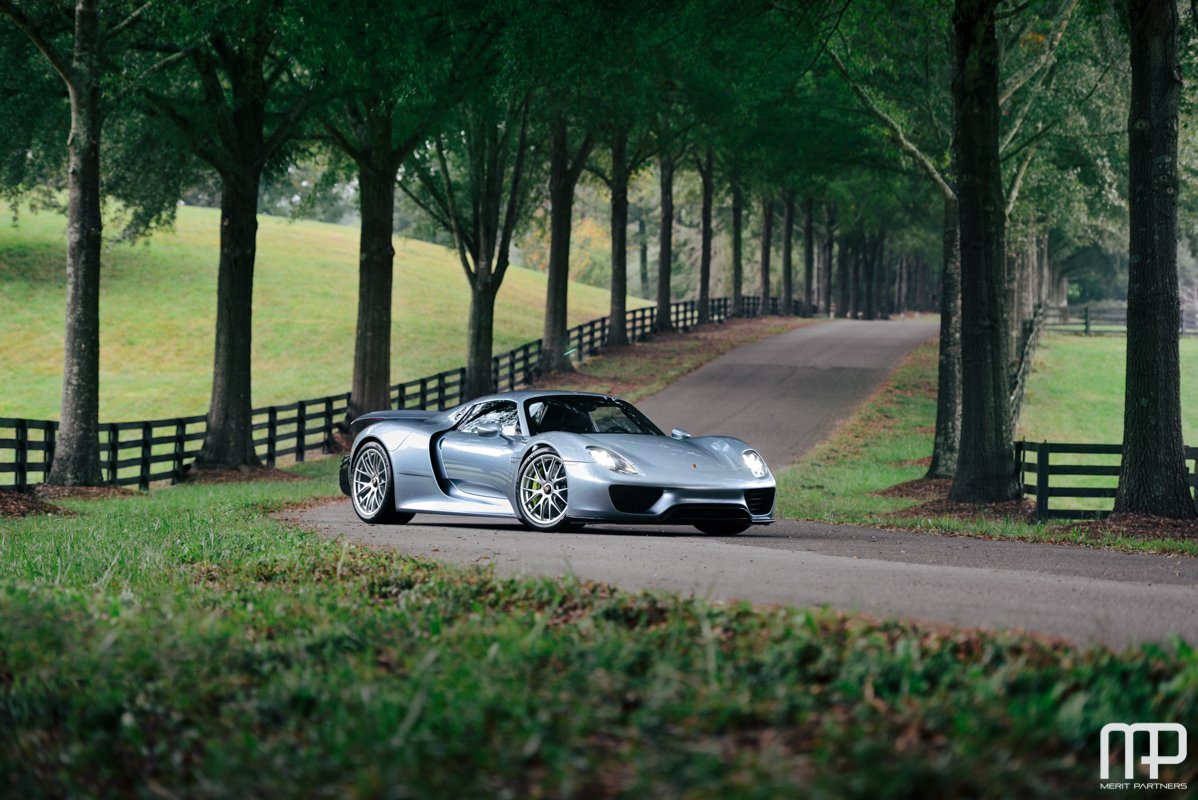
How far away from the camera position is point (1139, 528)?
1525 cm

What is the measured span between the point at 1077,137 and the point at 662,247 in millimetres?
21741

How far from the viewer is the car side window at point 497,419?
46.2 ft

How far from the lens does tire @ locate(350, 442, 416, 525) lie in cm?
1486

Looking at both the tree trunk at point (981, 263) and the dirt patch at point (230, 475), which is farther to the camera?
the dirt patch at point (230, 475)

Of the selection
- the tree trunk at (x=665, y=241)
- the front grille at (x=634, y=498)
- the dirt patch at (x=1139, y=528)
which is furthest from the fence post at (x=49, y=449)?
the tree trunk at (x=665, y=241)

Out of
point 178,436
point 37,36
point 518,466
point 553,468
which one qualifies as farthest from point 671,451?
point 178,436

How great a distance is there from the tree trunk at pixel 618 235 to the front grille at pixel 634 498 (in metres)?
30.2

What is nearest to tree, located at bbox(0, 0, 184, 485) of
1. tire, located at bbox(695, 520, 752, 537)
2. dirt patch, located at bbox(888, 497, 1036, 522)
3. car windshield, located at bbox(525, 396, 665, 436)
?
car windshield, located at bbox(525, 396, 665, 436)

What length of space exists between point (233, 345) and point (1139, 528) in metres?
17.4

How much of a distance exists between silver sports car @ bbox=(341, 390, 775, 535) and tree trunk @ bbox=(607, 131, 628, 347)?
92.7 feet

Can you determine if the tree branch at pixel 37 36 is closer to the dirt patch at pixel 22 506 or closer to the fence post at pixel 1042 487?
the dirt patch at pixel 22 506

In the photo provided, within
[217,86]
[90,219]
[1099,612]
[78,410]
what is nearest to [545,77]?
[217,86]

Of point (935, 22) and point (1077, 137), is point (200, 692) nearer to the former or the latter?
point (935, 22)

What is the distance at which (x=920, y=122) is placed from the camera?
29.4 metres
